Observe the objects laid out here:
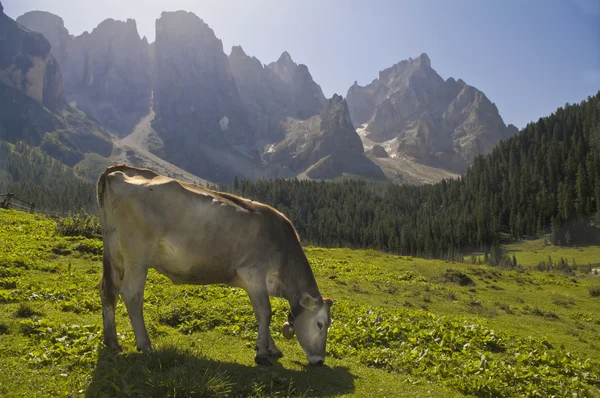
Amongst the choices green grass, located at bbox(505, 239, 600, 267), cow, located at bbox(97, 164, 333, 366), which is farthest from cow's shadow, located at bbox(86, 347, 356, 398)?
green grass, located at bbox(505, 239, 600, 267)

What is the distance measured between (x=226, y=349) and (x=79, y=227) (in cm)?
1979

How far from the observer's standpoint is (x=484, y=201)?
14650 centimetres

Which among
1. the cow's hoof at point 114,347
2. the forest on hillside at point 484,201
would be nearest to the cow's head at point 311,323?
the cow's hoof at point 114,347

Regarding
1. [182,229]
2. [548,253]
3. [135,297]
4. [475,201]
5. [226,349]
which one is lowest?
[548,253]

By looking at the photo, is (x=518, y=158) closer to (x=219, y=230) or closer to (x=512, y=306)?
(x=512, y=306)

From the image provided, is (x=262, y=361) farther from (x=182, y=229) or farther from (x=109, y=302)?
(x=109, y=302)

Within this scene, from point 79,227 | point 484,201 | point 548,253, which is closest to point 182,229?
point 79,227

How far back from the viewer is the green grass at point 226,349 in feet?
22.7

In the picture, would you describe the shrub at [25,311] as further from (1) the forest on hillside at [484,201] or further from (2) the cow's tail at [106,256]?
(1) the forest on hillside at [484,201]

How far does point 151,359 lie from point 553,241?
13665 centimetres

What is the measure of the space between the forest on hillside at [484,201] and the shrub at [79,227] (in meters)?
104

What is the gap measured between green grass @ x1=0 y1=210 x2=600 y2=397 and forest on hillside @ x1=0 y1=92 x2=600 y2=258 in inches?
4397

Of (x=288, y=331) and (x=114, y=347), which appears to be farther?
(x=288, y=331)

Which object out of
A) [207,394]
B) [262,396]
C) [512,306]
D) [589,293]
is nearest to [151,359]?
[207,394]
